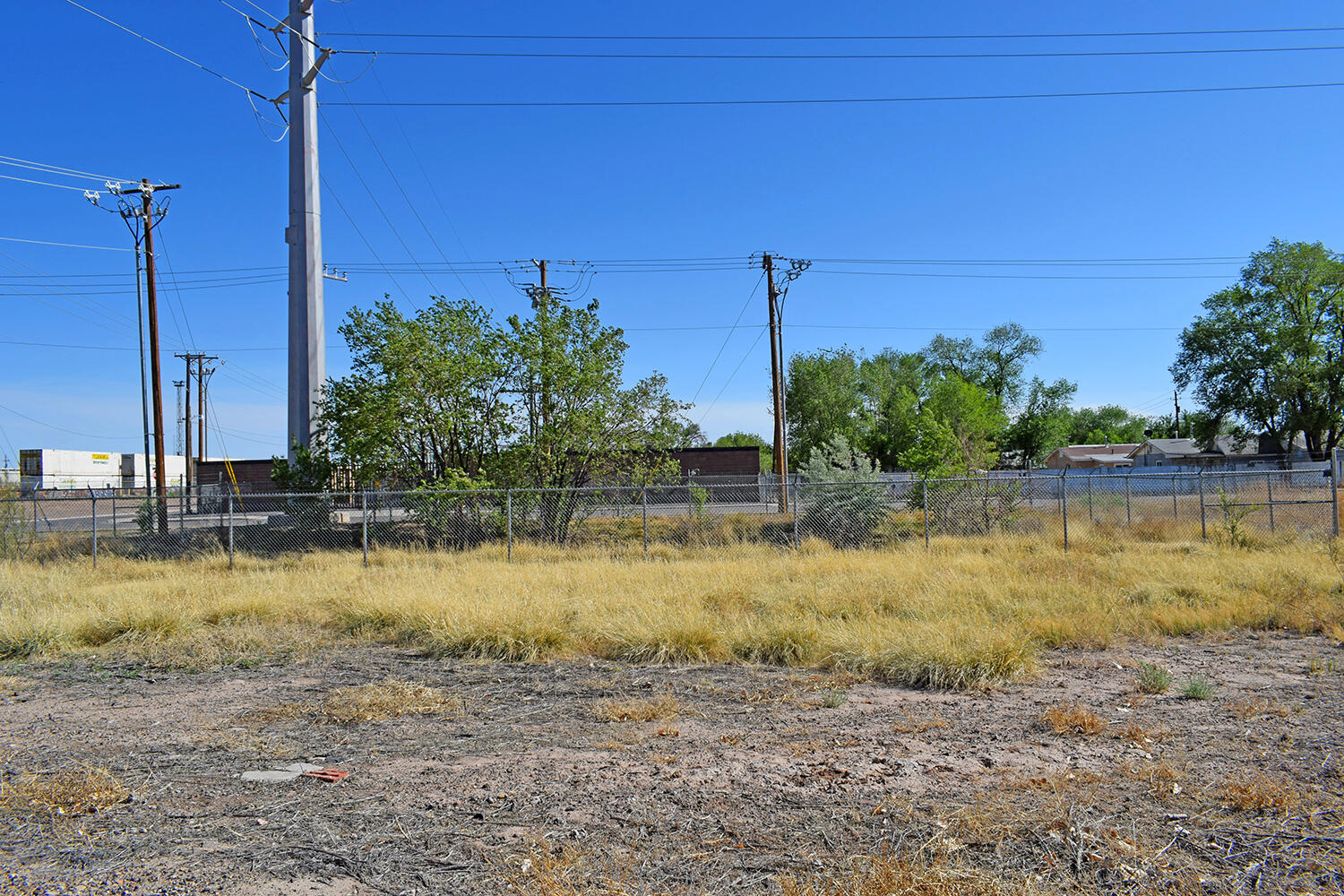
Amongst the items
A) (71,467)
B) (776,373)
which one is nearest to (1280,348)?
(776,373)

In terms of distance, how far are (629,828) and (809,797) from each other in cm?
108

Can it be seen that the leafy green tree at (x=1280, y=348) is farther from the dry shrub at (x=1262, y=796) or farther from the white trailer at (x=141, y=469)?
the white trailer at (x=141, y=469)

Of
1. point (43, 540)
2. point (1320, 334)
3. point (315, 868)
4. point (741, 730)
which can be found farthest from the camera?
point (1320, 334)

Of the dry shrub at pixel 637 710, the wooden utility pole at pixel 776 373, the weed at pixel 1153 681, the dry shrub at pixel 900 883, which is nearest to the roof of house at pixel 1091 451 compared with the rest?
the wooden utility pole at pixel 776 373

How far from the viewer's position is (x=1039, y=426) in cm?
7519

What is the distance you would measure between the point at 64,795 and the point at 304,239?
21519mm

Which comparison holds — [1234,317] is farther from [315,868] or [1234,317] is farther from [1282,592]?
[315,868]

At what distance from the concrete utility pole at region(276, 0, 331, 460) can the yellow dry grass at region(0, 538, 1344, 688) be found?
28.6ft

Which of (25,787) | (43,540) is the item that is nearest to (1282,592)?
(25,787)

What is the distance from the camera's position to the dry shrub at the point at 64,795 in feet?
15.0

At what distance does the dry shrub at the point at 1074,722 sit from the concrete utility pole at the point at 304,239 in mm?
21315

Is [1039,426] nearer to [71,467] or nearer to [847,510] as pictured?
[847,510]

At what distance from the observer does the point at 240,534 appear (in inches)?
809

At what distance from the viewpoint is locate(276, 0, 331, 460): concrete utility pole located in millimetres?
22938
